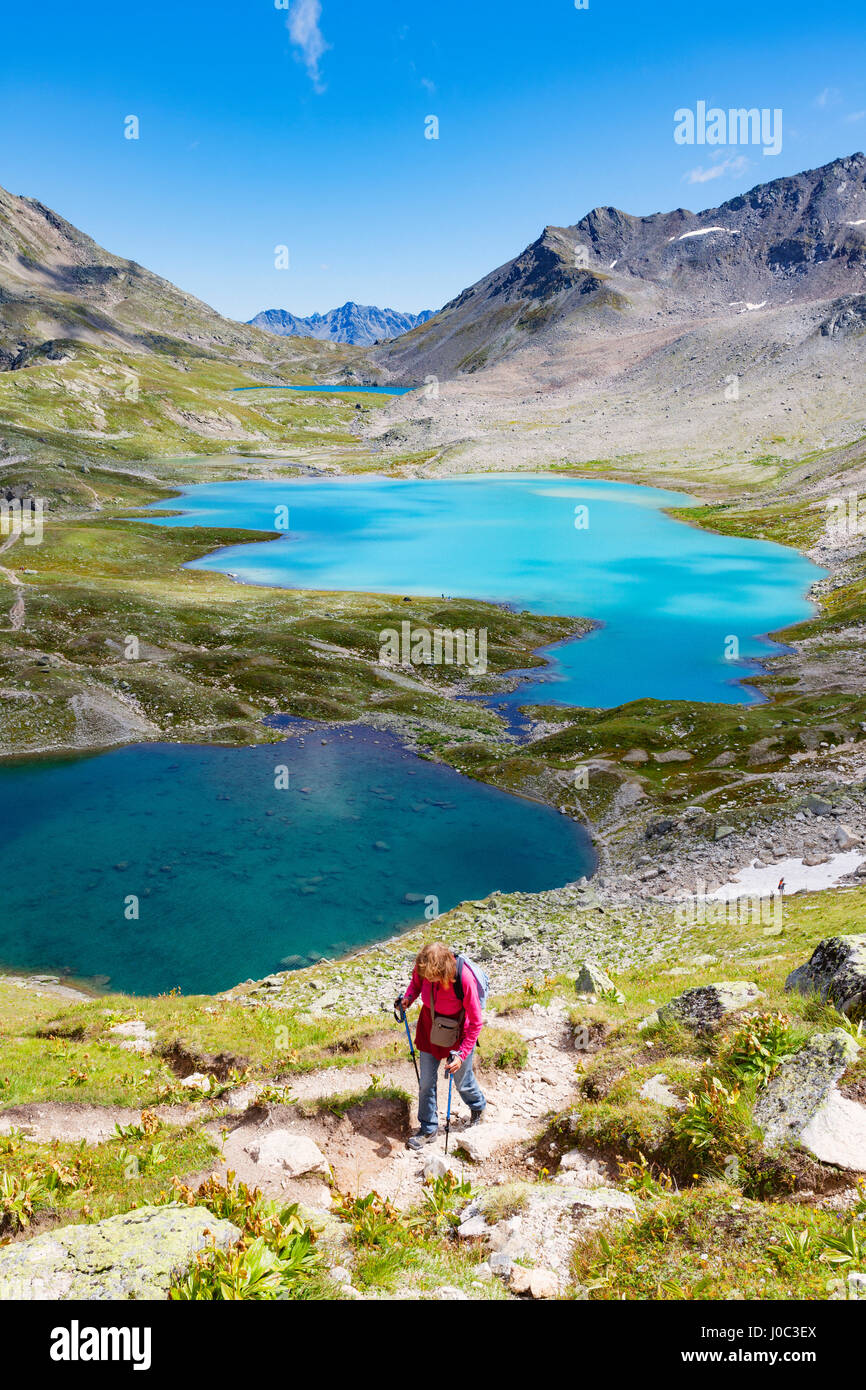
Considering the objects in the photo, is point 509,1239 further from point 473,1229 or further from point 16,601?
point 16,601

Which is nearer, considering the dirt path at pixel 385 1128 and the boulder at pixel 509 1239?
the boulder at pixel 509 1239

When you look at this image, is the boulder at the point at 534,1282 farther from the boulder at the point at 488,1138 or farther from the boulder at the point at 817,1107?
the boulder at the point at 488,1138

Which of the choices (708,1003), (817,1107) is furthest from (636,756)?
(817,1107)

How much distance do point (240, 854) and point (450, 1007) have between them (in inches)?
1325

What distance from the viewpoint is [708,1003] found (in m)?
16.0

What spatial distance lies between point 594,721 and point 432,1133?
54662 mm

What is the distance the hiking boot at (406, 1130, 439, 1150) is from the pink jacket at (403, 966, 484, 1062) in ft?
5.67

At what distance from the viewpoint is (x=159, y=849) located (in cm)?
4475

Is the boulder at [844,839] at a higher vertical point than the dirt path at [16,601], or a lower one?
lower

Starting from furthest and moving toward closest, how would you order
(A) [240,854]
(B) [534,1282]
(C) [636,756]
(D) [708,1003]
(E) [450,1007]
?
(C) [636,756] < (A) [240,854] < (D) [708,1003] < (E) [450,1007] < (B) [534,1282]

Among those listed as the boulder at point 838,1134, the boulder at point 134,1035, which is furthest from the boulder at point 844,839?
the boulder at point 134,1035

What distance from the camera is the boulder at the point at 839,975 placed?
1344 cm

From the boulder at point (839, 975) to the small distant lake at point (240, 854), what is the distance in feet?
82.5
